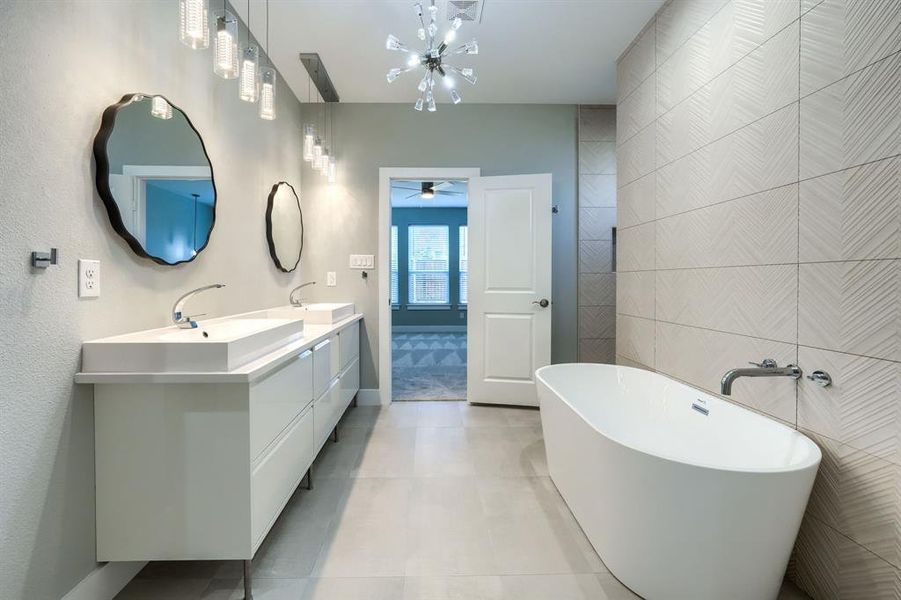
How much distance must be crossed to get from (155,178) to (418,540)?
180 cm

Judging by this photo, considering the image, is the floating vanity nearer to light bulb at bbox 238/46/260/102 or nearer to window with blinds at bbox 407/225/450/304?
light bulb at bbox 238/46/260/102

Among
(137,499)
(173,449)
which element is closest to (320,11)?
(173,449)

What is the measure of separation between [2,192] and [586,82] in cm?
335

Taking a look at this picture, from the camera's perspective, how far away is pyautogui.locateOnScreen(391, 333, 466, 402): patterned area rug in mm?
3908

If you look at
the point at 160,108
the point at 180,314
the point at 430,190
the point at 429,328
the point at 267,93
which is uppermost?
the point at 430,190

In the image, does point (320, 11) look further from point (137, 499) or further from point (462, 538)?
point (462, 538)

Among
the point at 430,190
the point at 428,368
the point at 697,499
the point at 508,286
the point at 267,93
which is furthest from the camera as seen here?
the point at 430,190

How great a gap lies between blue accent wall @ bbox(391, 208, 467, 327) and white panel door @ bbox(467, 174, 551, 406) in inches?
172

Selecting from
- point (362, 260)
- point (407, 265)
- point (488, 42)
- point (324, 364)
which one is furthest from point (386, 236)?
point (407, 265)

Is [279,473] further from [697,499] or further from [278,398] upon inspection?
[697,499]

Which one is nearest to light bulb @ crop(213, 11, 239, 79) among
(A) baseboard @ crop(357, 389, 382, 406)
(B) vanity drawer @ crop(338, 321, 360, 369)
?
(B) vanity drawer @ crop(338, 321, 360, 369)

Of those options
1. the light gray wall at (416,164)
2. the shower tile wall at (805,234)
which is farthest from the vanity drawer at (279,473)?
the shower tile wall at (805,234)

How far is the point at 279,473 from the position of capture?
1617 mm

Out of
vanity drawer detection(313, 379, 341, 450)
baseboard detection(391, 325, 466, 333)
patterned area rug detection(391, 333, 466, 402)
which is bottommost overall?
patterned area rug detection(391, 333, 466, 402)
